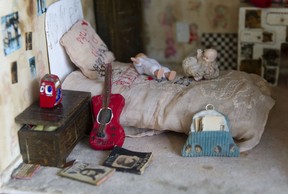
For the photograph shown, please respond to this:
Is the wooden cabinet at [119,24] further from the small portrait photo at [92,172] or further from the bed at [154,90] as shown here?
the small portrait photo at [92,172]

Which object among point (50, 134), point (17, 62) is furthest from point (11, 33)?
point (50, 134)

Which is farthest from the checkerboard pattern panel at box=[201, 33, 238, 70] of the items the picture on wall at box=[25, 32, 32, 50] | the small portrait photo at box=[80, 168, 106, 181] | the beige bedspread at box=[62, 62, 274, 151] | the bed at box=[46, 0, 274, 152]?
the small portrait photo at box=[80, 168, 106, 181]

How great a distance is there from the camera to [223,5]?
361 centimetres

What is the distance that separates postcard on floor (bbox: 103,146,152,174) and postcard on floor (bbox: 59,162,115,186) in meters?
0.05

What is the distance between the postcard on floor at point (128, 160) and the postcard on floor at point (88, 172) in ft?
0.17

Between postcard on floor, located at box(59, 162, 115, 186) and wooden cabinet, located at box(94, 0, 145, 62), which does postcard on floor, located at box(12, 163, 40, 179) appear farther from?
wooden cabinet, located at box(94, 0, 145, 62)

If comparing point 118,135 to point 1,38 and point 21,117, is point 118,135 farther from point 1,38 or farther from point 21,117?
point 1,38

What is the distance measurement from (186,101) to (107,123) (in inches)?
17.8

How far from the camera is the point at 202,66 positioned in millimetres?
2727

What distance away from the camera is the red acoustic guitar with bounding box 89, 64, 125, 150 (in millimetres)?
2479

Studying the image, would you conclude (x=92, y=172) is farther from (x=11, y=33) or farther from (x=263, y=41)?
(x=263, y=41)

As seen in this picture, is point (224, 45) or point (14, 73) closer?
point (14, 73)

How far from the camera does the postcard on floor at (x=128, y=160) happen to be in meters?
2.25

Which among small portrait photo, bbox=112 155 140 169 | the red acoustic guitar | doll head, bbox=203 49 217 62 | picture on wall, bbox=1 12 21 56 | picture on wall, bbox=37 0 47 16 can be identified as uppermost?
picture on wall, bbox=37 0 47 16
